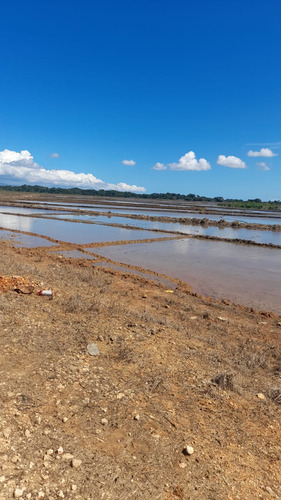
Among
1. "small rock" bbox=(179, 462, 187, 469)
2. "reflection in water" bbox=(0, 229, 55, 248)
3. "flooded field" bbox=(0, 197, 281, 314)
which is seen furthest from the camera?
"reflection in water" bbox=(0, 229, 55, 248)

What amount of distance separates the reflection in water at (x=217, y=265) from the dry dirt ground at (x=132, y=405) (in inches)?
179

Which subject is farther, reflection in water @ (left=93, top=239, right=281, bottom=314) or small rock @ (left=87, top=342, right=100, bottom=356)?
reflection in water @ (left=93, top=239, right=281, bottom=314)

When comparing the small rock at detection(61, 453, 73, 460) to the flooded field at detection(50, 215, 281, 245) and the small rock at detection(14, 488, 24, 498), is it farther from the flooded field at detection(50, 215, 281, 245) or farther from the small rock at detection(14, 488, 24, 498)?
the flooded field at detection(50, 215, 281, 245)

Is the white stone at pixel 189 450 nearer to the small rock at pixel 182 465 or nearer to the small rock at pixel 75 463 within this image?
the small rock at pixel 182 465

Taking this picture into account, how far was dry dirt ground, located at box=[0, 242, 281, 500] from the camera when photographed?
327 centimetres

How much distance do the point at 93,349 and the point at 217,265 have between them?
13.2m

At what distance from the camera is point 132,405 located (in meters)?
4.45

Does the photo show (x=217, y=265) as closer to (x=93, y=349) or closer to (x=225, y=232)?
(x=93, y=349)

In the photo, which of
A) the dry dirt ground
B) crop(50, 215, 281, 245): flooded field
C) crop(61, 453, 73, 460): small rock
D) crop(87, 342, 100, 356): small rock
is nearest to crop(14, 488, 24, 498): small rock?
the dry dirt ground

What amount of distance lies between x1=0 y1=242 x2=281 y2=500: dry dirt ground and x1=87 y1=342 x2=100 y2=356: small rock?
3.9 inches

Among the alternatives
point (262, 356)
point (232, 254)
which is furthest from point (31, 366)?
point (232, 254)

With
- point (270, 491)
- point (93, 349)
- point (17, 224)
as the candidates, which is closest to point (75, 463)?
point (270, 491)

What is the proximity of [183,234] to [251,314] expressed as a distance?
21580mm

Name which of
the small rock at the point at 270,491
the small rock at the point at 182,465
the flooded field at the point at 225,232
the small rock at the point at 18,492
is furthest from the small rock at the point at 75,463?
the flooded field at the point at 225,232
